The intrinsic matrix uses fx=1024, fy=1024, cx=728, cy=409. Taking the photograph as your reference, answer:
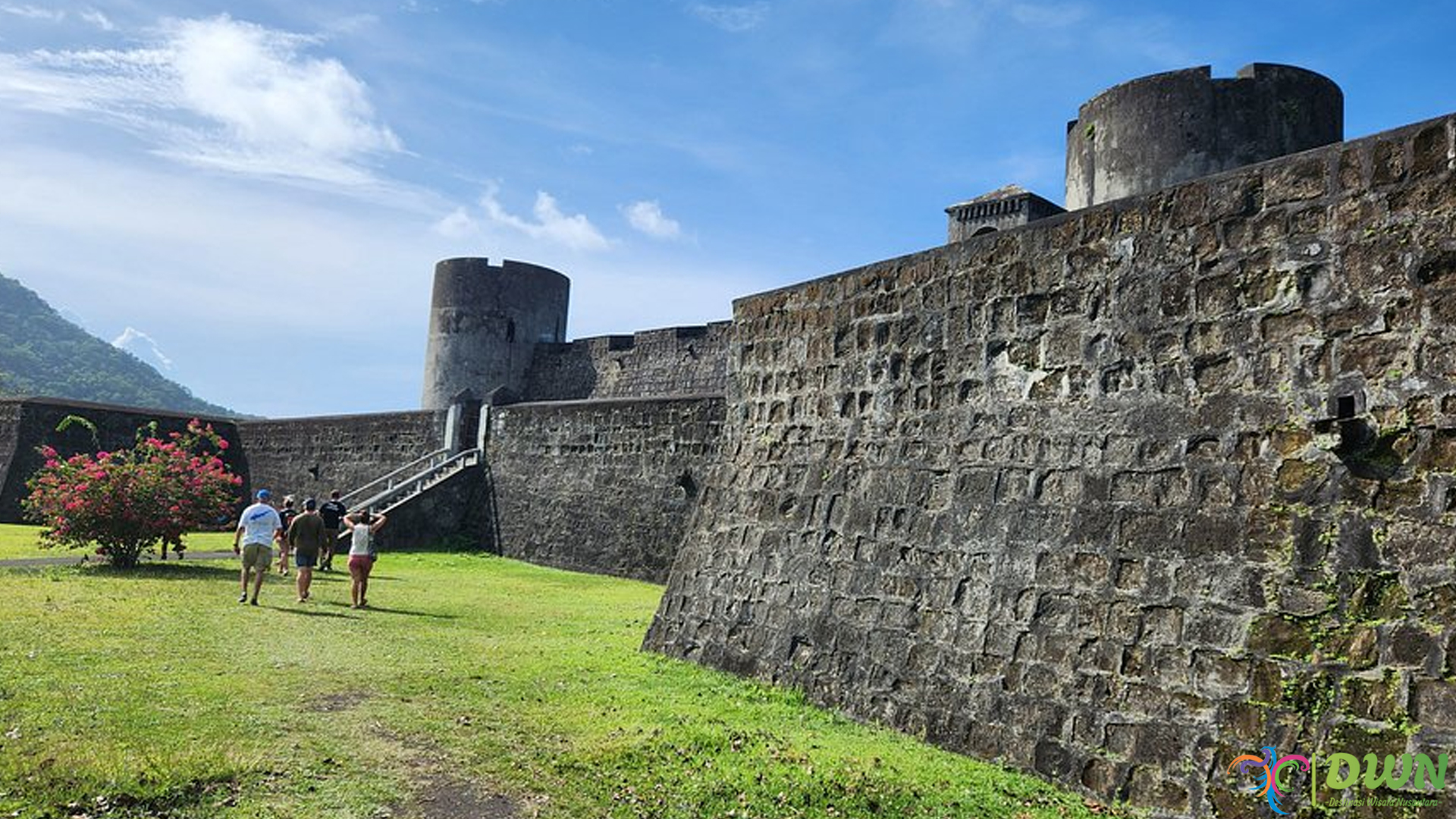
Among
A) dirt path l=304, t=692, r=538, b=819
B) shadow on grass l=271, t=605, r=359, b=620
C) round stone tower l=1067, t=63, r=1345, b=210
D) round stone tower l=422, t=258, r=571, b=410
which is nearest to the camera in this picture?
dirt path l=304, t=692, r=538, b=819

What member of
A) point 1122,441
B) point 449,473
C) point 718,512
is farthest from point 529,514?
point 1122,441

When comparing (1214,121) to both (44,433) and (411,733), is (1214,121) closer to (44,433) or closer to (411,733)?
(411,733)

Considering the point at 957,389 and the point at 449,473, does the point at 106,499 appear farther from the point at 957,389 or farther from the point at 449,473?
the point at 957,389

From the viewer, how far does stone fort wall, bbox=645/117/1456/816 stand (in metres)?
4.16

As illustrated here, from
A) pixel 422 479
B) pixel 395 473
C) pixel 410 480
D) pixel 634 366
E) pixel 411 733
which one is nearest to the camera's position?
pixel 411 733

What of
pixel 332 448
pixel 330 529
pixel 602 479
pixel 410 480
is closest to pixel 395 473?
pixel 410 480

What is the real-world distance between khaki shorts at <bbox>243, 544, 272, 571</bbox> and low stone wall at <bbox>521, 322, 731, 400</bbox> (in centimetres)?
1254

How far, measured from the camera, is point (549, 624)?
10.3 meters

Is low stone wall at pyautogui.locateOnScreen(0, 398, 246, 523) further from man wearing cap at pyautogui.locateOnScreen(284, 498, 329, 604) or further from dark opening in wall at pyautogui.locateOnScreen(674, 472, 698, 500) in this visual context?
dark opening in wall at pyautogui.locateOnScreen(674, 472, 698, 500)

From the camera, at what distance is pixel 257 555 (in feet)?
35.0

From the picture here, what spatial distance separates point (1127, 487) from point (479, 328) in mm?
25230

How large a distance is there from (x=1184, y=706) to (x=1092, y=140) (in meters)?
12.5

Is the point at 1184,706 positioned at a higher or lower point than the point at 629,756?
higher

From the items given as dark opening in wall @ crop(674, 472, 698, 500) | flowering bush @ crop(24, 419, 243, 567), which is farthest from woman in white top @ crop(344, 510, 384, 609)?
dark opening in wall @ crop(674, 472, 698, 500)
